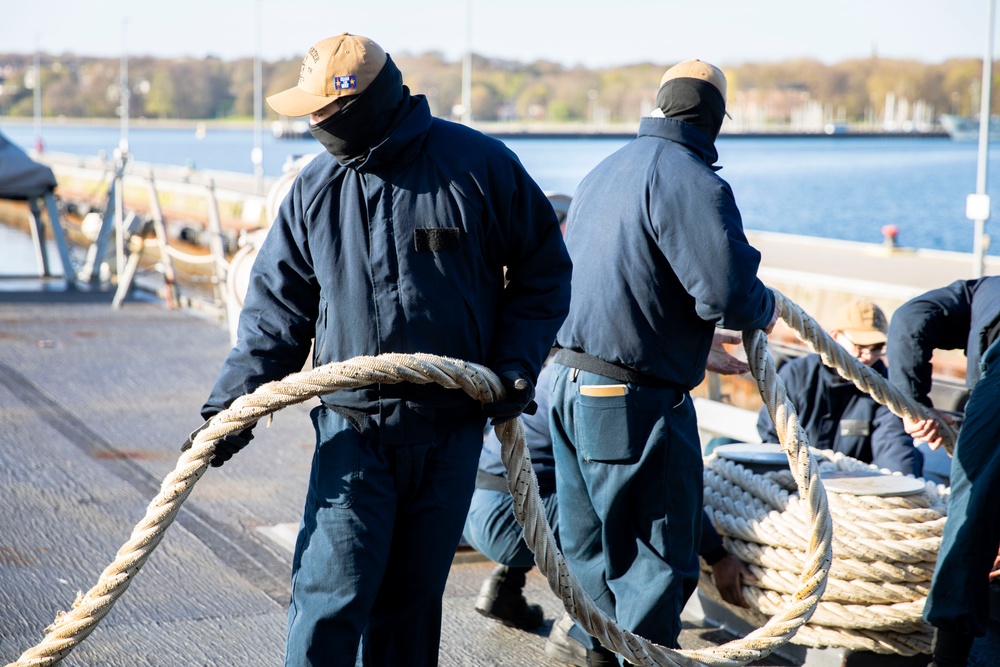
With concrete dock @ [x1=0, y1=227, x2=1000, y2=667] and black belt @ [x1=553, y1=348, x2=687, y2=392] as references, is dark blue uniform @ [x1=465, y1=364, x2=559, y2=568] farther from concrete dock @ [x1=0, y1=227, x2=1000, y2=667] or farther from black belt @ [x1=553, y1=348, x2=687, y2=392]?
black belt @ [x1=553, y1=348, x2=687, y2=392]

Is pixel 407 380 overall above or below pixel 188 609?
above

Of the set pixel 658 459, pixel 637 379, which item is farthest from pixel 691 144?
pixel 658 459

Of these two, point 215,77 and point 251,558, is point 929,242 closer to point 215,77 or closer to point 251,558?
point 251,558

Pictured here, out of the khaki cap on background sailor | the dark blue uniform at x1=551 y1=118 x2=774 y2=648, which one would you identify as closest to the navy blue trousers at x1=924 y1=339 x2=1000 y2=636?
the dark blue uniform at x1=551 y1=118 x2=774 y2=648

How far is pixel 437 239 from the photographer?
10.00ft

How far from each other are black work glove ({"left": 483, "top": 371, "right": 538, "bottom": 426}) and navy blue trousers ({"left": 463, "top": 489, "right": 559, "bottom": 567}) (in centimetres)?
133

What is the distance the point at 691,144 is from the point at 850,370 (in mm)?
1263

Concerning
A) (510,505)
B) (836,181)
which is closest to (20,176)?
(510,505)

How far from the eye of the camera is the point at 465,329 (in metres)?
3.15

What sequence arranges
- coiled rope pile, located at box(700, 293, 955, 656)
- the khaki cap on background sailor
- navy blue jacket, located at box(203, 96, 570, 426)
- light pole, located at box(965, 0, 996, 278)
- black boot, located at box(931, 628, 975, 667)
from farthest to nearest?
light pole, located at box(965, 0, 996, 278) < the khaki cap on background sailor < coiled rope pile, located at box(700, 293, 955, 656) < black boot, located at box(931, 628, 975, 667) < navy blue jacket, located at box(203, 96, 570, 426)

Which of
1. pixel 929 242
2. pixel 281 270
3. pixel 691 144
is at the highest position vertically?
pixel 691 144

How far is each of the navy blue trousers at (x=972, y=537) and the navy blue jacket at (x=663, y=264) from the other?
87 cm

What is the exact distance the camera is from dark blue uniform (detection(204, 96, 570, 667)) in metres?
3.02

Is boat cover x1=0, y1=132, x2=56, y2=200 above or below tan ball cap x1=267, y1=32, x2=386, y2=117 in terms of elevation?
below
